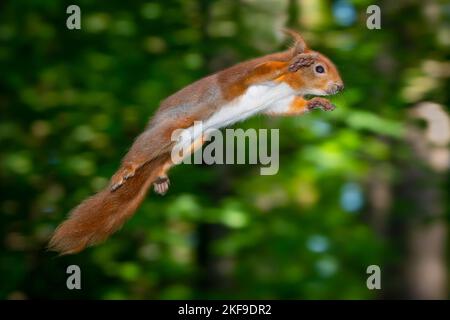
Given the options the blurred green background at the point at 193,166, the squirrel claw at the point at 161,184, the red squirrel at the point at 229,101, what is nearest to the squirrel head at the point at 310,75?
the red squirrel at the point at 229,101

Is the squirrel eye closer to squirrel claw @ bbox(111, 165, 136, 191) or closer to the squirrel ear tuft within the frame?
the squirrel ear tuft

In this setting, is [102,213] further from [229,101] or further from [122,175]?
[229,101]

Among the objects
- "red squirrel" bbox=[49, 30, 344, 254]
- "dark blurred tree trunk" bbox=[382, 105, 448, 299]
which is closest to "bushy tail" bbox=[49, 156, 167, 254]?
"red squirrel" bbox=[49, 30, 344, 254]

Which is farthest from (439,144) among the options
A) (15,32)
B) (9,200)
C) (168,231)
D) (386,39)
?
(15,32)

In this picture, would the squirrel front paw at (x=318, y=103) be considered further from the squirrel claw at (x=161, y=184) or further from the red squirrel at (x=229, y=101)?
the squirrel claw at (x=161, y=184)

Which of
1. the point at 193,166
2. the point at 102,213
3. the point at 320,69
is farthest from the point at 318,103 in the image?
the point at 193,166
